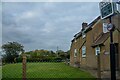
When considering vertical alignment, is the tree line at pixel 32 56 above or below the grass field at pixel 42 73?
above

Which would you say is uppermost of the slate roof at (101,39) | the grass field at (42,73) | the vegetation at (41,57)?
the slate roof at (101,39)

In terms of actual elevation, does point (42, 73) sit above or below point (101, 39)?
below

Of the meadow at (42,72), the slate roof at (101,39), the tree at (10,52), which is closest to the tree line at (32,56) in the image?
the tree at (10,52)

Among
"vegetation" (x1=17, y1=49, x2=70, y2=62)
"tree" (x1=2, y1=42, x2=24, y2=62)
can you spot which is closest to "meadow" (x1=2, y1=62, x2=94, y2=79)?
"vegetation" (x1=17, y1=49, x2=70, y2=62)

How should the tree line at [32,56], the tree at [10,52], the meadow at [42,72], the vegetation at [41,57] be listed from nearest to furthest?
the vegetation at [41,57] < the tree line at [32,56] < the meadow at [42,72] < the tree at [10,52]

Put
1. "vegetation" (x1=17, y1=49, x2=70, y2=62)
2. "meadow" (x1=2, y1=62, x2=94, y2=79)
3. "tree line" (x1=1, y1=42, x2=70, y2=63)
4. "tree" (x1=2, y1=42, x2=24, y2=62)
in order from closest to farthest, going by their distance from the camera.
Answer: "vegetation" (x1=17, y1=49, x2=70, y2=62), "tree line" (x1=1, y1=42, x2=70, y2=63), "meadow" (x1=2, y1=62, x2=94, y2=79), "tree" (x1=2, y1=42, x2=24, y2=62)

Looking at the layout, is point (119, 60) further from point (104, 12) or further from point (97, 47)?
point (104, 12)

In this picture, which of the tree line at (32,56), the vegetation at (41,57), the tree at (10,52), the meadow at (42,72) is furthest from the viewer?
the tree at (10,52)

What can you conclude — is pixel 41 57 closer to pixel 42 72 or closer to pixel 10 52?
pixel 42 72

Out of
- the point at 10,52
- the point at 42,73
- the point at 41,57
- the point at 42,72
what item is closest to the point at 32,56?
the point at 42,73

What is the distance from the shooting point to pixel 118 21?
70.1ft

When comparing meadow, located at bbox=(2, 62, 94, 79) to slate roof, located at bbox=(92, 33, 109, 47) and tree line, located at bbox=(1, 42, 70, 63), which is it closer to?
tree line, located at bbox=(1, 42, 70, 63)

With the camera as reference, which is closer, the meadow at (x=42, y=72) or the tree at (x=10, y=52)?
the meadow at (x=42, y=72)

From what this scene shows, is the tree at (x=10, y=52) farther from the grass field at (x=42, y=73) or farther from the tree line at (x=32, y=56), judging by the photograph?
the grass field at (x=42, y=73)
